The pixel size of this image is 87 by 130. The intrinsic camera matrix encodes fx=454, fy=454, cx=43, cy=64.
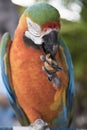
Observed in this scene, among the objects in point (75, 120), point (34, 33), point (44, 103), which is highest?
point (34, 33)

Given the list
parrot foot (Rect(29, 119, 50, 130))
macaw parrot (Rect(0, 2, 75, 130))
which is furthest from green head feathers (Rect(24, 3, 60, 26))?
parrot foot (Rect(29, 119, 50, 130))

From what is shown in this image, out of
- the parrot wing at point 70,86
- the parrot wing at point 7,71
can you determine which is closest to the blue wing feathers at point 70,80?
the parrot wing at point 70,86

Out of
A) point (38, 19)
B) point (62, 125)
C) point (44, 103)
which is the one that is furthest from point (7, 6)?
point (62, 125)

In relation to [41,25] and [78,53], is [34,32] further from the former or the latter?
[78,53]

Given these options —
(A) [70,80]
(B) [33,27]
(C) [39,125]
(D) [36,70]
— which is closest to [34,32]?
(B) [33,27]

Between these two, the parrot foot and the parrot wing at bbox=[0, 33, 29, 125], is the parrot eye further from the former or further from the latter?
the parrot foot

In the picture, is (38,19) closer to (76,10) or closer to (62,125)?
(76,10)

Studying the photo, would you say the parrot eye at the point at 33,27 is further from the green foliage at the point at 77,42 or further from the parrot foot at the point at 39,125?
the parrot foot at the point at 39,125
